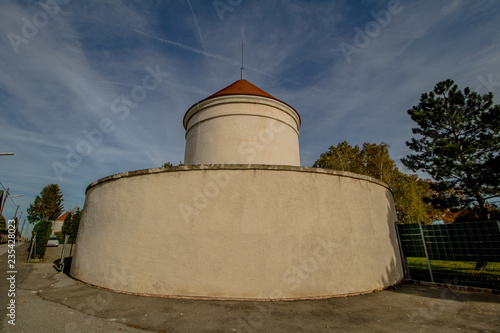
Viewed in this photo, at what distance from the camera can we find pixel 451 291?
6430mm

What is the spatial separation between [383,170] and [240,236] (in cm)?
2550

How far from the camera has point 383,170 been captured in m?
25.6

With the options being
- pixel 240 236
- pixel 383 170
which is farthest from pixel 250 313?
pixel 383 170

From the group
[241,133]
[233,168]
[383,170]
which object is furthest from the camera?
[383,170]

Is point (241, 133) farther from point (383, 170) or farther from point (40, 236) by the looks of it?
point (383, 170)

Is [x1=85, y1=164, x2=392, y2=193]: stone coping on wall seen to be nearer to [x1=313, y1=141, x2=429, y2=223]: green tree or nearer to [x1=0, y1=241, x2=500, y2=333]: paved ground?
[x1=0, y1=241, x2=500, y2=333]: paved ground

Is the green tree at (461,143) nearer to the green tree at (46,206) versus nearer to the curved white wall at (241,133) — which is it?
the curved white wall at (241,133)

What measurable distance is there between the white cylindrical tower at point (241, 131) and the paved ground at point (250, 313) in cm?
531

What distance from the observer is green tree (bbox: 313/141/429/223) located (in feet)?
72.8

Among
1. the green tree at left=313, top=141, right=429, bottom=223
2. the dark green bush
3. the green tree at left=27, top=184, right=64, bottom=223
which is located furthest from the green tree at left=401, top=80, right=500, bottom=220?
the green tree at left=27, top=184, right=64, bottom=223

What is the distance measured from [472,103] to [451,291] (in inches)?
525

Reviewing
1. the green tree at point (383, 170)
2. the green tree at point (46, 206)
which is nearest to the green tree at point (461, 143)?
the green tree at point (383, 170)

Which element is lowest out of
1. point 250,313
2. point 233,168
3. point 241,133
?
point 250,313

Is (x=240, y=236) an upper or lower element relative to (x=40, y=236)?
upper
